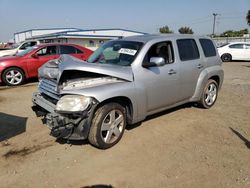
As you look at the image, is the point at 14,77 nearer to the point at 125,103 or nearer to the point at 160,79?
the point at 125,103

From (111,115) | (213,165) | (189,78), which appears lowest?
(213,165)

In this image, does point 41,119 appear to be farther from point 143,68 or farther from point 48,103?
point 143,68

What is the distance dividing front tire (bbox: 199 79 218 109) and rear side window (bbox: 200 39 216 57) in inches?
25.7

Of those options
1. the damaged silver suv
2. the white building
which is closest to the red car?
the damaged silver suv

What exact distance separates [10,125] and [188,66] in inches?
154

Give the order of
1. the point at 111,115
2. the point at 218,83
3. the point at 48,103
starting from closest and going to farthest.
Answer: the point at 111,115
the point at 48,103
the point at 218,83

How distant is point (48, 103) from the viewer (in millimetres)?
4664

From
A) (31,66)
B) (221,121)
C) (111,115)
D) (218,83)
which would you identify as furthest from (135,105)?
(31,66)

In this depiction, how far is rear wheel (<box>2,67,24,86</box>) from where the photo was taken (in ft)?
32.2

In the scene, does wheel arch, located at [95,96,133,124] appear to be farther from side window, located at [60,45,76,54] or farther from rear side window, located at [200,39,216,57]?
side window, located at [60,45,76,54]

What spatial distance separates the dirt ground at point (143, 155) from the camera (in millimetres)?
3518

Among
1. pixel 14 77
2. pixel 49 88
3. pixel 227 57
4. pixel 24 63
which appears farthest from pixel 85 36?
pixel 49 88

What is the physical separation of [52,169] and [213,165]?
230 cm

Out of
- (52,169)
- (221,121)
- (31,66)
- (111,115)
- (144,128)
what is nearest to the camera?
(52,169)
